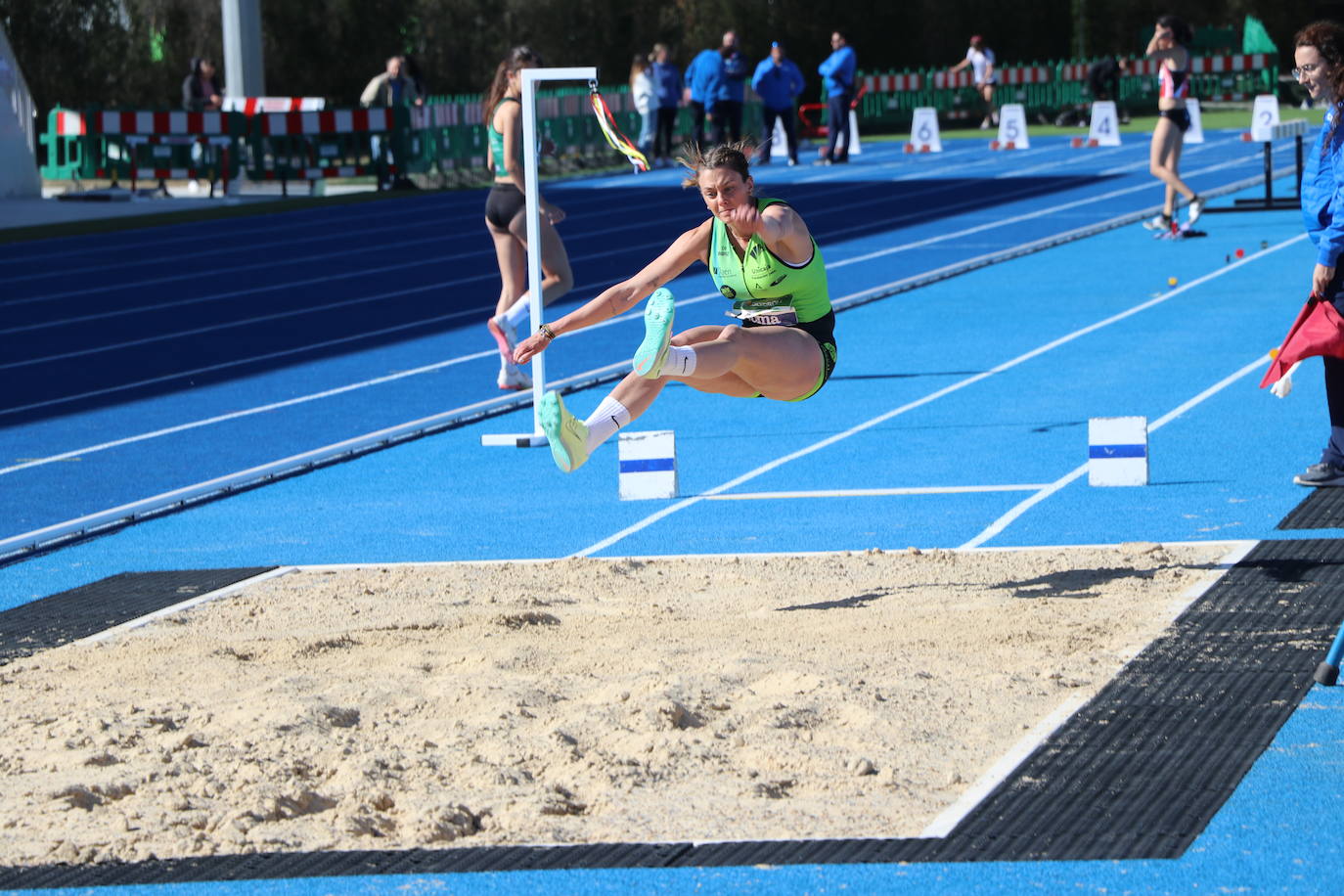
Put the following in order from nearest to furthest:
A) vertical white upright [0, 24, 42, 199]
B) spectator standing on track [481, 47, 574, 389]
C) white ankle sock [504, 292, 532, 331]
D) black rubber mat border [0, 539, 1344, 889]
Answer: black rubber mat border [0, 539, 1344, 889] → white ankle sock [504, 292, 532, 331] → spectator standing on track [481, 47, 574, 389] → vertical white upright [0, 24, 42, 199]

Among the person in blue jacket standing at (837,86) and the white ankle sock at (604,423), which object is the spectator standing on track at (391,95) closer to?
the person in blue jacket standing at (837,86)

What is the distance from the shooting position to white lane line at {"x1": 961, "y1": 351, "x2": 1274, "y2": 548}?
27.0ft

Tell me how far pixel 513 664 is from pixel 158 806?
57.0 inches

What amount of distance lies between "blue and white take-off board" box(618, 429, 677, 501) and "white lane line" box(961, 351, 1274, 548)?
152 cm

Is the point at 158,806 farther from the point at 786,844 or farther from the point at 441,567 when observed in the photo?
the point at 441,567

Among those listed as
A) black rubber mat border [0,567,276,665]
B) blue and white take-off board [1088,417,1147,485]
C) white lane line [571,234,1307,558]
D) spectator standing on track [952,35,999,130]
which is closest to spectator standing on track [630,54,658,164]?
spectator standing on track [952,35,999,130]

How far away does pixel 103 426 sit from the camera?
1145 cm

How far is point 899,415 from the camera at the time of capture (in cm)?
1111

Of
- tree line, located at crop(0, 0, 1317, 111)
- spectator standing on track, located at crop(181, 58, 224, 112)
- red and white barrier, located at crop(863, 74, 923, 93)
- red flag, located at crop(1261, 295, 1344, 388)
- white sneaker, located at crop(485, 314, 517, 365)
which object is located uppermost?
tree line, located at crop(0, 0, 1317, 111)

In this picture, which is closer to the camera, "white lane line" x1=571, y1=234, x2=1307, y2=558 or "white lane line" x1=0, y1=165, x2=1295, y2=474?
"white lane line" x1=571, y1=234, x2=1307, y2=558

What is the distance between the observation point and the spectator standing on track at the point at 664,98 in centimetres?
3219

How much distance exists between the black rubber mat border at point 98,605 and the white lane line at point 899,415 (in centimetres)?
150

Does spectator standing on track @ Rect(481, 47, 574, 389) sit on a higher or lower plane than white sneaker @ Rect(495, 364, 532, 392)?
higher

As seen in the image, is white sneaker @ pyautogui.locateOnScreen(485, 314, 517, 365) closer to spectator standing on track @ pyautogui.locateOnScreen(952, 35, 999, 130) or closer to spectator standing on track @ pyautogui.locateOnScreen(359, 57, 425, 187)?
spectator standing on track @ pyautogui.locateOnScreen(359, 57, 425, 187)
